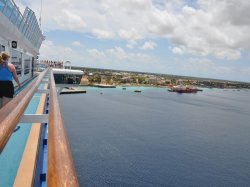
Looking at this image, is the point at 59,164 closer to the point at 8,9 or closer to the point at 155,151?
the point at 8,9

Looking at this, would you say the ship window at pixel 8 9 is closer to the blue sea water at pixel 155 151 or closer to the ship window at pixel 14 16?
the ship window at pixel 14 16

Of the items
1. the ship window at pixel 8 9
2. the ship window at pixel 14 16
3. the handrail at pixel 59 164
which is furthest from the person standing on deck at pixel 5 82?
the ship window at pixel 14 16

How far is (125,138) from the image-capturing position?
39.3 metres

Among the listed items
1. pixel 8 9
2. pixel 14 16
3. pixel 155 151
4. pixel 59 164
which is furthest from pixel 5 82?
pixel 155 151

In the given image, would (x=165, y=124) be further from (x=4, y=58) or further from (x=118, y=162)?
(x=4, y=58)

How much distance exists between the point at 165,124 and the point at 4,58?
46.9 meters

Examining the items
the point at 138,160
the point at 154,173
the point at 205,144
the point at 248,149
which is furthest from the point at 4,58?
the point at 248,149

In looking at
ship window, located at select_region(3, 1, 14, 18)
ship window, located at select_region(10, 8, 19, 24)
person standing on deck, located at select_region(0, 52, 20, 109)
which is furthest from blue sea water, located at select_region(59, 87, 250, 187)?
person standing on deck, located at select_region(0, 52, 20, 109)

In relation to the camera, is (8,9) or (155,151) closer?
(8,9)

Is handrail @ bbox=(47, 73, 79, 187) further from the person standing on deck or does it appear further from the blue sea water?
the blue sea water

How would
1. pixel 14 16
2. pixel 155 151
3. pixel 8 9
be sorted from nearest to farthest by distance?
pixel 8 9 → pixel 14 16 → pixel 155 151

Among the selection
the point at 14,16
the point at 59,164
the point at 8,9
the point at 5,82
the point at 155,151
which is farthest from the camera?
the point at 155,151

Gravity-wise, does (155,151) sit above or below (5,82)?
below

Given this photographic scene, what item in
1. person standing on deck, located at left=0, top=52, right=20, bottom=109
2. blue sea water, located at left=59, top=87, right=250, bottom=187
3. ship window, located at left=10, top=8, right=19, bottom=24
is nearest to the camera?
person standing on deck, located at left=0, top=52, right=20, bottom=109
